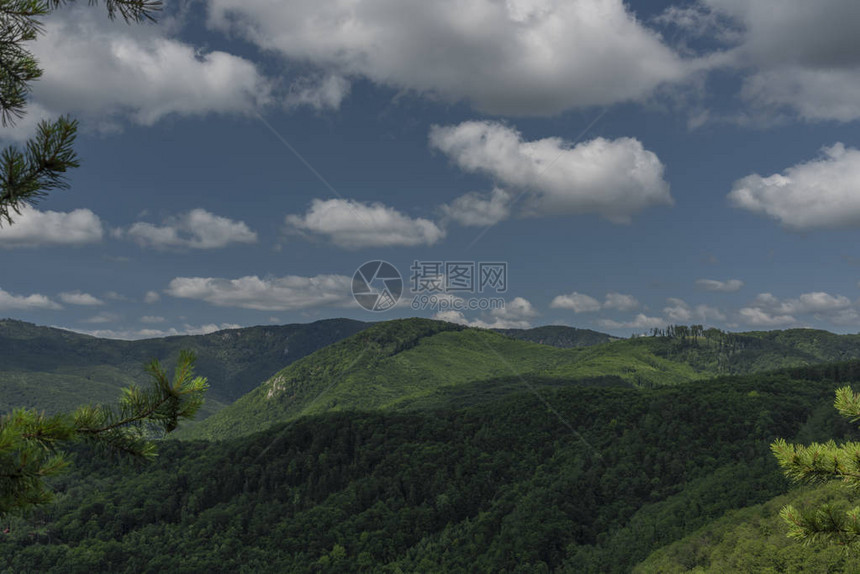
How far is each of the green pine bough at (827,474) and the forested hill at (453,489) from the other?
110619 mm

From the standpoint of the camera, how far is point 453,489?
486 feet

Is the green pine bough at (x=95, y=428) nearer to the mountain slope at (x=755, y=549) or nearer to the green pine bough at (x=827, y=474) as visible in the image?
the green pine bough at (x=827, y=474)

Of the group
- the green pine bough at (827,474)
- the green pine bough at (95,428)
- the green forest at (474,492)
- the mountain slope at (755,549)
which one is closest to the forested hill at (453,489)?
the green forest at (474,492)

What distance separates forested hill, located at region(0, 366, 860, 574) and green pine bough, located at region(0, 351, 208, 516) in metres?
119

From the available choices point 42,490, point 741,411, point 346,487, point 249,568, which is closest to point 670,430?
point 741,411

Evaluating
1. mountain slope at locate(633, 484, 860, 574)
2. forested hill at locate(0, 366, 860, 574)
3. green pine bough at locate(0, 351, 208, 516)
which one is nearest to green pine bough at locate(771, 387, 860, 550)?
green pine bough at locate(0, 351, 208, 516)

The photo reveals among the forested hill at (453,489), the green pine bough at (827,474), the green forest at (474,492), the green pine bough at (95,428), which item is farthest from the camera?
the forested hill at (453,489)

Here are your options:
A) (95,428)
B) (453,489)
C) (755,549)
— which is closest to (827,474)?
(95,428)

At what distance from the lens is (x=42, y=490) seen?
267 inches

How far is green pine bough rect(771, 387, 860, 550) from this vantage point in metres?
10.1

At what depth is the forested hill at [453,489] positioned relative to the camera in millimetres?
119812

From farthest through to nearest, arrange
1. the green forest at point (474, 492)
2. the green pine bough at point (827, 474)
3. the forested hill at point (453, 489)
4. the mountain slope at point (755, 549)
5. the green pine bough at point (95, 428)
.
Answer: the forested hill at point (453, 489) < the green forest at point (474, 492) < the mountain slope at point (755, 549) < the green pine bough at point (827, 474) < the green pine bough at point (95, 428)

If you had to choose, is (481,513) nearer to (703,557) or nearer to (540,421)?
(540,421)

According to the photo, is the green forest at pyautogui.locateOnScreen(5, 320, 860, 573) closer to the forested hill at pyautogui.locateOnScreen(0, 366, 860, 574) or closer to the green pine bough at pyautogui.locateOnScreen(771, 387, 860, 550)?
the forested hill at pyautogui.locateOnScreen(0, 366, 860, 574)
